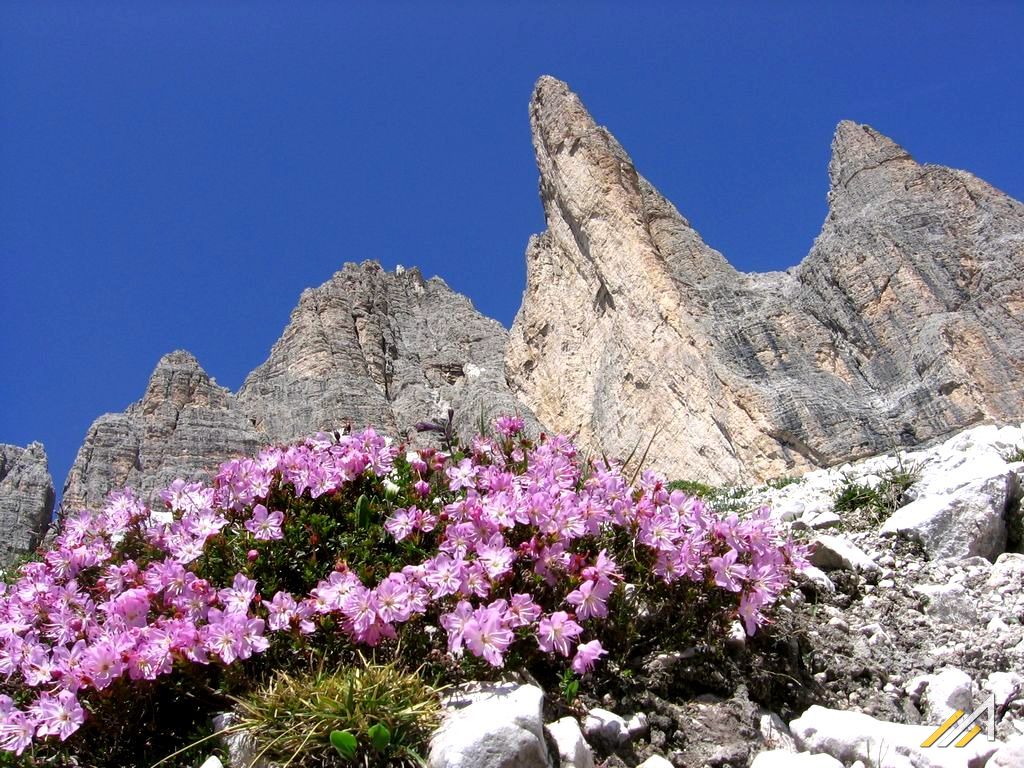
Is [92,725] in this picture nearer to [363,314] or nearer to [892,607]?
[892,607]

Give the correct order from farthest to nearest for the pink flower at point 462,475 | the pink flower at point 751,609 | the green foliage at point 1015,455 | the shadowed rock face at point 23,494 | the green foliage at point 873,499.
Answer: the shadowed rock face at point 23,494 < the green foliage at point 1015,455 < the green foliage at point 873,499 < the pink flower at point 462,475 < the pink flower at point 751,609

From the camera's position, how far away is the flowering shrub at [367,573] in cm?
320

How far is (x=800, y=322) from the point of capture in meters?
26.9

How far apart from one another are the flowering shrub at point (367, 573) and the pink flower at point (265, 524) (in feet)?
0.04

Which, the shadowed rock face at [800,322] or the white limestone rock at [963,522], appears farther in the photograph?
the shadowed rock face at [800,322]

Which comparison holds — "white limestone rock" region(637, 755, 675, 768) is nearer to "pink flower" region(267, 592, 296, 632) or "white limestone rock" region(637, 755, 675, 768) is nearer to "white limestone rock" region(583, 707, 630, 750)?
"white limestone rock" region(583, 707, 630, 750)

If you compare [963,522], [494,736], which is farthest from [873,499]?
[494,736]

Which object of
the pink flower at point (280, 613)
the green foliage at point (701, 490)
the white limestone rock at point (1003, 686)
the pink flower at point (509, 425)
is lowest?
the white limestone rock at point (1003, 686)

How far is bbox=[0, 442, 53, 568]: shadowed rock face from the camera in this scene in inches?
1350

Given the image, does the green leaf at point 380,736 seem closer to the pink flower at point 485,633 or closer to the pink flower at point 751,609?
the pink flower at point 485,633

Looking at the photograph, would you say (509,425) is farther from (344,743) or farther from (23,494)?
(23,494)

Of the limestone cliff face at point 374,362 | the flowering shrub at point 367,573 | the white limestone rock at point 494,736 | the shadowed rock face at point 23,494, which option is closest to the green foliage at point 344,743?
the white limestone rock at point 494,736

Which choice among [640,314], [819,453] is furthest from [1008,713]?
[640,314]

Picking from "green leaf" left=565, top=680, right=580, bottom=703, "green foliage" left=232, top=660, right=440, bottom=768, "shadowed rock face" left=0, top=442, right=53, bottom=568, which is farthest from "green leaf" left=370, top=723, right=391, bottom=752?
"shadowed rock face" left=0, top=442, right=53, bottom=568
